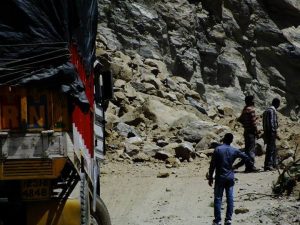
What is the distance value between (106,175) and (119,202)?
245 centimetres

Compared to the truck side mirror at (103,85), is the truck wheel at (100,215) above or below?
below

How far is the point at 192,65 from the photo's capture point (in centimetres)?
2483

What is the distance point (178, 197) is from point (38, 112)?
6.35m

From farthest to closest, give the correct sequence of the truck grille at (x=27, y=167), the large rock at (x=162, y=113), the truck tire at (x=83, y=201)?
the large rock at (x=162, y=113) → the truck tire at (x=83, y=201) → the truck grille at (x=27, y=167)

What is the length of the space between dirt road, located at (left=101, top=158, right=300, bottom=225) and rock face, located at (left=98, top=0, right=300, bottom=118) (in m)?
6.99

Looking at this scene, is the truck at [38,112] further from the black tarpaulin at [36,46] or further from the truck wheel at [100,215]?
the truck wheel at [100,215]

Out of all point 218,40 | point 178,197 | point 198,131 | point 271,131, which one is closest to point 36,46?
point 178,197

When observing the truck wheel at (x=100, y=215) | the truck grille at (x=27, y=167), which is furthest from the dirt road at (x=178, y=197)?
the truck grille at (x=27, y=167)

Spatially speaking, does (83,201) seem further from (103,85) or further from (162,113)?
(162,113)

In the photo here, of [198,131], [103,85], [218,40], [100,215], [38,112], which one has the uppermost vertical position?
[218,40]

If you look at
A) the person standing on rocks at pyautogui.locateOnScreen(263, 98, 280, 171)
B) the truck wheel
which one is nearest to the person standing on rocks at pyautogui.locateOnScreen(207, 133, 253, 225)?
the truck wheel

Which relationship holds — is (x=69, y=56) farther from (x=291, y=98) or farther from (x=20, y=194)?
(x=291, y=98)

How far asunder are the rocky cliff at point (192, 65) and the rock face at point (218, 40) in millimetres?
38

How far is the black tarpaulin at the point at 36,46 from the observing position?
6.36m
